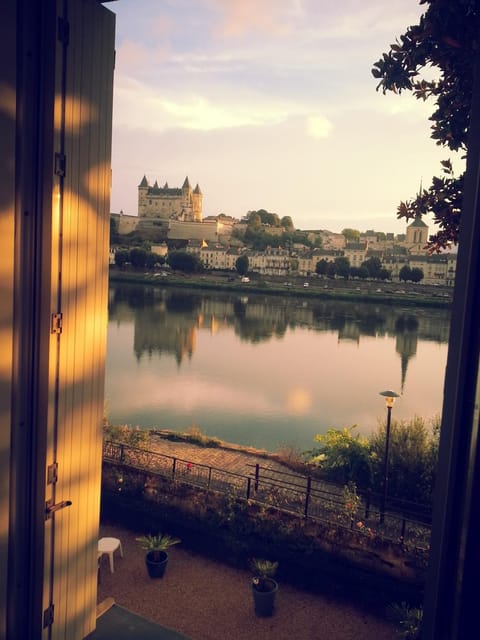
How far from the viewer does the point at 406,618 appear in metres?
5.65

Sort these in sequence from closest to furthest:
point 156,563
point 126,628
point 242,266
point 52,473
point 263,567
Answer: point 52,473, point 126,628, point 263,567, point 156,563, point 242,266

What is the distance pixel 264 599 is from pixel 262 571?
43 centimetres

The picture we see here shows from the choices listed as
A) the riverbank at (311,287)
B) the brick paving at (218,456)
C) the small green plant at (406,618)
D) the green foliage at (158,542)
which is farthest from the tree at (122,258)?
the small green plant at (406,618)

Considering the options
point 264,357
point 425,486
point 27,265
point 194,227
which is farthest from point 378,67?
point 194,227

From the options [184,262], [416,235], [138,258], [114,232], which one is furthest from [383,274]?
[114,232]

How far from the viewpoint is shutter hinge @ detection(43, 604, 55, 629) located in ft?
8.45

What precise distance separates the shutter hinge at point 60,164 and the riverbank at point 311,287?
184 feet

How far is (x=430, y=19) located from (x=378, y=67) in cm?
85

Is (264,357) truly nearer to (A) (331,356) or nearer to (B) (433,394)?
(A) (331,356)

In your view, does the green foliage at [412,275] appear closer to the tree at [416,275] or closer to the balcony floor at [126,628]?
the tree at [416,275]

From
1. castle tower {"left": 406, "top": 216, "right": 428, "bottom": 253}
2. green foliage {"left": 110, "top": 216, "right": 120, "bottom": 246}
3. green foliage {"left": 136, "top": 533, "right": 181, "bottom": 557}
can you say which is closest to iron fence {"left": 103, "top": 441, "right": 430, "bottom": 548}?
green foliage {"left": 136, "top": 533, "right": 181, "bottom": 557}

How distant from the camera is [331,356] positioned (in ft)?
108

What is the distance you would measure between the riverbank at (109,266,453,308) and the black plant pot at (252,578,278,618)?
5244cm

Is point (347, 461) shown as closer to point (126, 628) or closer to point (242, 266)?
point (126, 628)
